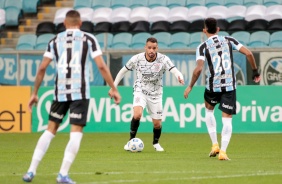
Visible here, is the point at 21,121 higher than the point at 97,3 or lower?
lower

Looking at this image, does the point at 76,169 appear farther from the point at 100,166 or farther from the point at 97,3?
the point at 97,3

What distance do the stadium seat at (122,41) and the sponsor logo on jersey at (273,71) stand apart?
5.29 m

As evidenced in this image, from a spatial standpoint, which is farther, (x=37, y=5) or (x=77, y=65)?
(x=37, y=5)

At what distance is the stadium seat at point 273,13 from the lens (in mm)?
26047

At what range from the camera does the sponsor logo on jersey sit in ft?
72.0

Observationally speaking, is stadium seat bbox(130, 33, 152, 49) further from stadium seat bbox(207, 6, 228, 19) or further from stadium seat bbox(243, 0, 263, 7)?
stadium seat bbox(243, 0, 263, 7)

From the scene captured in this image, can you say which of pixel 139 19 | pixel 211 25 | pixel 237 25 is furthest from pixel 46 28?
pixel 211 25

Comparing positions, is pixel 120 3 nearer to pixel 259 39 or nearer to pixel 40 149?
pixel 259 39

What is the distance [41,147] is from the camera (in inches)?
402

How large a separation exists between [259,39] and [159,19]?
3.92 meters

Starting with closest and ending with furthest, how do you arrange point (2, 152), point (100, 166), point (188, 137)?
1. point (100, 166)
2. point (2, 152)
3. point (188, 137)

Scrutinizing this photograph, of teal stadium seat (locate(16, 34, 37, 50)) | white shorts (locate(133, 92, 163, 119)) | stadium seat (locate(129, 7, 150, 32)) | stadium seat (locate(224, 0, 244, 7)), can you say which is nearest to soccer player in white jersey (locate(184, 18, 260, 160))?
white shorts (locate(133, 92, 163, 119))

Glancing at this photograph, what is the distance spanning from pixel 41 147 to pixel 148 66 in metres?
6.28

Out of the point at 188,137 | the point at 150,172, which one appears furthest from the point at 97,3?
the point at 150,172
